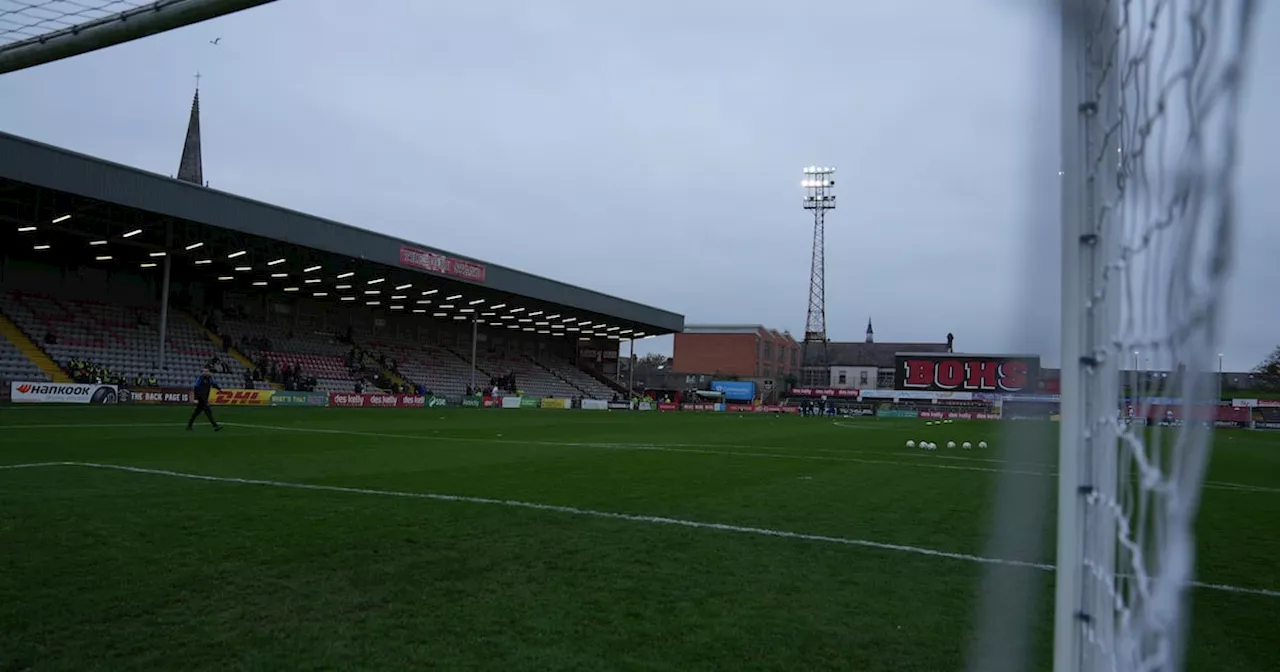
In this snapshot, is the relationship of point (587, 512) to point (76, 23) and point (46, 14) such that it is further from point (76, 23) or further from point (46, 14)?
→ point (46, 14)

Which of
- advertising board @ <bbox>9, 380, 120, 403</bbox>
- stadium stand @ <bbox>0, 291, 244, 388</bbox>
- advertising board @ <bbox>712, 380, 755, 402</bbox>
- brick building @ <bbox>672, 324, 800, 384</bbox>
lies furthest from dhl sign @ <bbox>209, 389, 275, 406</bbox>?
brick building @ <bbox>672, 324, 800, 384</bbox>

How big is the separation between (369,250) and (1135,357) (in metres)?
33.5

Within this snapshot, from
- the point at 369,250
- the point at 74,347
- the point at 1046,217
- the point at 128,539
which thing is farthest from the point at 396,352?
the point at 1046,217

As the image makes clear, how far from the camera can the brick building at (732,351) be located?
77.5m

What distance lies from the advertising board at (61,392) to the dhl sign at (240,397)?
10.2 feet

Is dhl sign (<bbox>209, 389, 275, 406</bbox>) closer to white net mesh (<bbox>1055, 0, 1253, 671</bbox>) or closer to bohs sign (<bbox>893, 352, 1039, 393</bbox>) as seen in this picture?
white net mesh (<bbox>1055, 0, 1253, 671</bbox>)

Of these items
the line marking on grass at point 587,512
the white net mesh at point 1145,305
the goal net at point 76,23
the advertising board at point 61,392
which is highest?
the goal net at point 76,23

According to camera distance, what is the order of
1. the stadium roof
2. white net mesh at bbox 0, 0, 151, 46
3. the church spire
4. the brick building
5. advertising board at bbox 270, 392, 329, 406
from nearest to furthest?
white net mesh at bbox 0, 0, 151, 46 < the stadium roof < advertising board at bbox 270, 392, 329, 406 < the church spire < the brick building

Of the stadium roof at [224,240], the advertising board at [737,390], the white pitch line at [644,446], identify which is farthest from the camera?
the advertising board at [737,390]

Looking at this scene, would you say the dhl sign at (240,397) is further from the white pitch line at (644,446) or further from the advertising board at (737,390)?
the advertising board at (737,390)

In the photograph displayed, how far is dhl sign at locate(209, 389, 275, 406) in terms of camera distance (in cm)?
2938

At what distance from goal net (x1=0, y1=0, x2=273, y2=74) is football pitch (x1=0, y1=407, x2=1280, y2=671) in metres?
3.15

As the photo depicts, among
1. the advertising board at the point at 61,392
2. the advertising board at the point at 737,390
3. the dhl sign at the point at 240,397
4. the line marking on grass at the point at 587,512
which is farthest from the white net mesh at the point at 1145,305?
the advertising board at the point at 737,390

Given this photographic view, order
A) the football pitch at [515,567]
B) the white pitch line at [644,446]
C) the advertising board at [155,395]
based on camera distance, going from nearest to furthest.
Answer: the football pitch at [515,567]
the white pitch line at [644,446]
the advertising board at [155,395]
